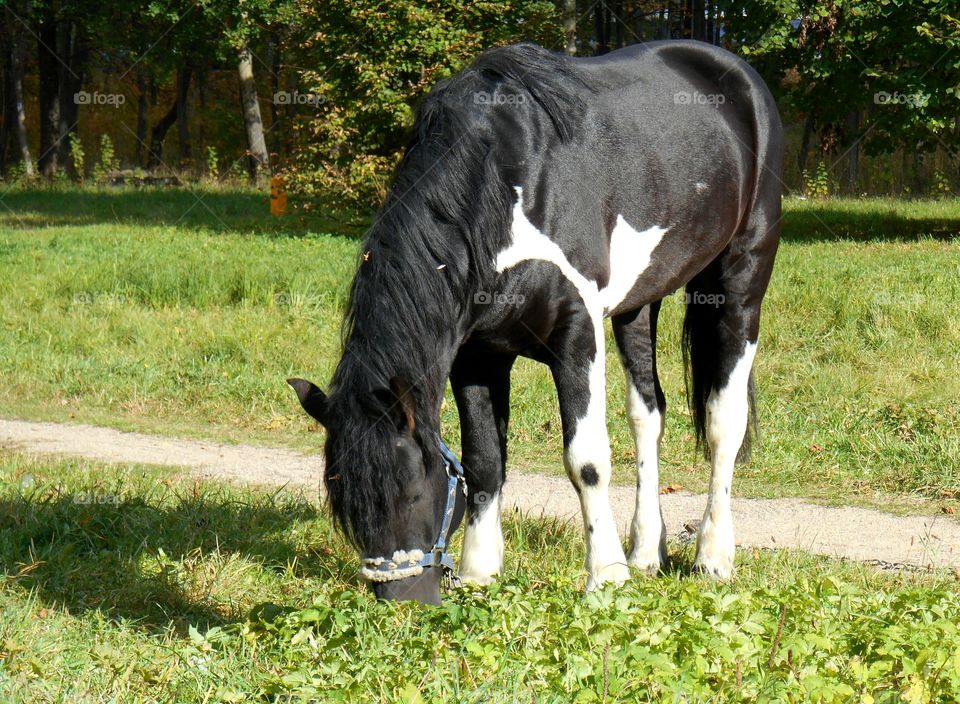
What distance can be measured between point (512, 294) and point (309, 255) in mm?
9249

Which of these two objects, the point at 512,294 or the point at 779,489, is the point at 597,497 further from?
the point at 779,489

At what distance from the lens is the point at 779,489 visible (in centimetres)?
602

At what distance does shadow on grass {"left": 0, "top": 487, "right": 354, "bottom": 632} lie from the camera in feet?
13.4

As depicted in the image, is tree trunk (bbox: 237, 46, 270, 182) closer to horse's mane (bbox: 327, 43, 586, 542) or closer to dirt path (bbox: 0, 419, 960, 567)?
dirt path (bbox: 0, 419, 960, 567)

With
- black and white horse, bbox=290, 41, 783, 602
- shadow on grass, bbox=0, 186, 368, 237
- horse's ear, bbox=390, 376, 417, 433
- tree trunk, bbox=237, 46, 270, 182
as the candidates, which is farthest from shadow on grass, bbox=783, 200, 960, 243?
tree trunk, bbox=237, 46, 270, 182

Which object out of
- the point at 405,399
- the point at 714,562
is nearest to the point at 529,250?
the point at 405,399

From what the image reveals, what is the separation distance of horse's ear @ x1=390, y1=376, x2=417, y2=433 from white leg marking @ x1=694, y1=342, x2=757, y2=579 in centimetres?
204

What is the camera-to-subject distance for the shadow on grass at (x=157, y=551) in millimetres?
4094

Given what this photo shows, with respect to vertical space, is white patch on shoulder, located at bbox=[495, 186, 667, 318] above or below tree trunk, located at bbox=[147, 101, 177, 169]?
above

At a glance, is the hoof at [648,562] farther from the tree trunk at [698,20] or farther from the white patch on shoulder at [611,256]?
the tree trunk at [698,20]

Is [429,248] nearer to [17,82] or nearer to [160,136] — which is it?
[17,82]

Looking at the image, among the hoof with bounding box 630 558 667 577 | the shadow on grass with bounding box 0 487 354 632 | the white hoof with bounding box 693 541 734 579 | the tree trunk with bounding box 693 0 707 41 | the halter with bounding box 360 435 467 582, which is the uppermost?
the tree trunk with bounding box 693 0 707 41

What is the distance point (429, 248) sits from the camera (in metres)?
3.57

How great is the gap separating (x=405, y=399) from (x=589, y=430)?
104 cm
